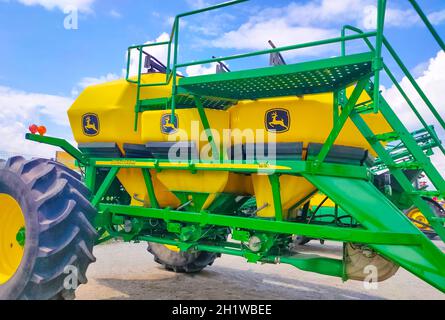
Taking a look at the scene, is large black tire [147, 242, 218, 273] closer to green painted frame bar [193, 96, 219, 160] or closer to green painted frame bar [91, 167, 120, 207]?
green painted frame bar [91, 167, 120, 207]

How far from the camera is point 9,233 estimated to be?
416cm

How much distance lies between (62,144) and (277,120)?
8.76ft

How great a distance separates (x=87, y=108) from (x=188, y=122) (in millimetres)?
1466

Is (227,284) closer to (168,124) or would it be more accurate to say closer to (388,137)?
(168,124)

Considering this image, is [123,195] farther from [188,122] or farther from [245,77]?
[245,77]

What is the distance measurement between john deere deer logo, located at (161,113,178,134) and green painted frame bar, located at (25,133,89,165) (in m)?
1.33

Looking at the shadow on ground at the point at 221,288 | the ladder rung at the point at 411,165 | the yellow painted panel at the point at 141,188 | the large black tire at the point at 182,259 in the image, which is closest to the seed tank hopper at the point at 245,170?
the ladder rung at the point at 411,165

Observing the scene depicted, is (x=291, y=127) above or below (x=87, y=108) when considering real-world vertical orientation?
below

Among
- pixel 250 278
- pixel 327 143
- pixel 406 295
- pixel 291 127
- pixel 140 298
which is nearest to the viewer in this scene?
pixel 327 143

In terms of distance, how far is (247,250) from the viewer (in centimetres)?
389

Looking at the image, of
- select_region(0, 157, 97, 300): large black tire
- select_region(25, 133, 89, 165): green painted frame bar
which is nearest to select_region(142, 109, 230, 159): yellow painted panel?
select_region(0, 157, 97, 300): large black tire

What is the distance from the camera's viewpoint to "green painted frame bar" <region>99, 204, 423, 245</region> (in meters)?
3.04

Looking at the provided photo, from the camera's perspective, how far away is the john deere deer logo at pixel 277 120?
3621 mm
